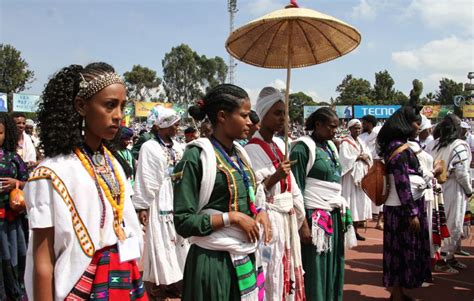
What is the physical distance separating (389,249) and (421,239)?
342 mm

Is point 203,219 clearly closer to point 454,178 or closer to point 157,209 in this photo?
point 157,209

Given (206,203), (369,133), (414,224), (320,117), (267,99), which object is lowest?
(414,224)

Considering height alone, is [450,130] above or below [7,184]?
above

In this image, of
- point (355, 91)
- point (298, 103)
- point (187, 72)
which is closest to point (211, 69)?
point (187, 72)

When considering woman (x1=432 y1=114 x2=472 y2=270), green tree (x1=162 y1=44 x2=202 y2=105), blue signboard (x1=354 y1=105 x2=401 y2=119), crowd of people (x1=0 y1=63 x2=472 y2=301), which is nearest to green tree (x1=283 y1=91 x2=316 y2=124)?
green tree (x1=162 y1=44 x2=202 y2=105)

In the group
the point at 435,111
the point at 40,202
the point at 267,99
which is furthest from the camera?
the point at 435,111

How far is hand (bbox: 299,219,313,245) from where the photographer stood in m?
3.64

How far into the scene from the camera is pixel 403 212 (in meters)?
4.37

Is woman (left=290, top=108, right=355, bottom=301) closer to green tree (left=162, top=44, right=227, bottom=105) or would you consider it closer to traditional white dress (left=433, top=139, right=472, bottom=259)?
traditional white dress (left=433, top=139, right=472, bottom=259)

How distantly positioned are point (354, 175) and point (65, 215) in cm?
717

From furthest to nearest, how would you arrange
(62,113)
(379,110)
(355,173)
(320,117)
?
1. (379,110)
2. (355,173)
3. (320,117)
4. (62,113)

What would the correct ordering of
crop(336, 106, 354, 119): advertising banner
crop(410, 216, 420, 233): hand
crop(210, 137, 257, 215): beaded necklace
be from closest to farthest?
crop(210, 137, 257, 215): beaded necklace, crop(410, 216, 420, 233): hand, crop(336, 106, 354, 119): advertising banner

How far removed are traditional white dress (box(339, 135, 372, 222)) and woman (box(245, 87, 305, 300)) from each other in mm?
4737

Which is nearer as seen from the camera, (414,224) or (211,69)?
(414,224)
